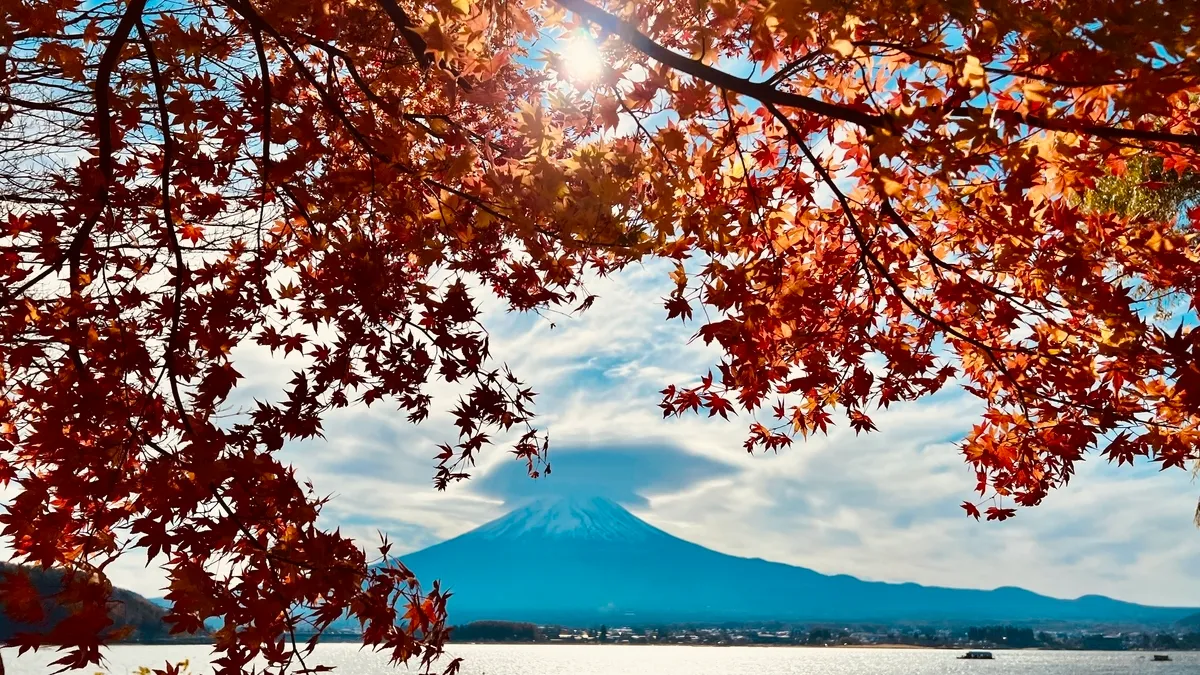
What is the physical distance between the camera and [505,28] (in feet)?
13.0

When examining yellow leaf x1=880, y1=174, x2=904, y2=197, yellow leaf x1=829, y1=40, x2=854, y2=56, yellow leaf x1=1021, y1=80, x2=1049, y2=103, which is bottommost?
yellow leaf x1=880, y1=174, x2=904, y2=197

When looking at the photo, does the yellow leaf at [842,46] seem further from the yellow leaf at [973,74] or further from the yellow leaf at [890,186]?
the yellow leaf at [890,186]

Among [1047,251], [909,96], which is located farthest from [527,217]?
[1047,251]

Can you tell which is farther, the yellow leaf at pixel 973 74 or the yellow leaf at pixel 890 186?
the yellow leaf at pixel 890 186

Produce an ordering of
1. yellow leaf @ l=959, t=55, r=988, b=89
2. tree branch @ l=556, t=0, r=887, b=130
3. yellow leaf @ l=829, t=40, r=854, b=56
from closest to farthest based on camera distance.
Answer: yellow leaf @ l=959, t=55, r=988, b=89 → yellow leaf @ l=829, t=40, r=854, b=56 → tree branch @ l=556, t=0, r=887, b=130

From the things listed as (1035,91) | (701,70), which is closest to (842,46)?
(701,70)

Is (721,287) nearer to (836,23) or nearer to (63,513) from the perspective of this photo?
(836,23)

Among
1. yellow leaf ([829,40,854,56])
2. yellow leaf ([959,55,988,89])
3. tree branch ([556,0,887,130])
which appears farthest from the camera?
tree branch ([556,0,887,130])

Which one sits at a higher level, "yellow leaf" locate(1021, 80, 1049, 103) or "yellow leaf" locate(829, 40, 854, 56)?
"yellow leaf" locate(829, 40, 854, 56)

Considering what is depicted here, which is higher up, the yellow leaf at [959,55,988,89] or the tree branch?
the tree branch

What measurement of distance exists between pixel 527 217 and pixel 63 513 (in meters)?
2.71

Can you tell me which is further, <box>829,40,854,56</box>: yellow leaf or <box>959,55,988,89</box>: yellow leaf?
<box>829,40,854,56</box>: yellow leaf

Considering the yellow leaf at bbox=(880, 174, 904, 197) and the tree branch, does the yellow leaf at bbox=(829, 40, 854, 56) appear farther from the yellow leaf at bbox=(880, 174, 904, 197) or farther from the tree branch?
the yellow leaf at bbox=(880, 174, 904, 197)

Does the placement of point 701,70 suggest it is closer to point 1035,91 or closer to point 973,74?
point 973,74
